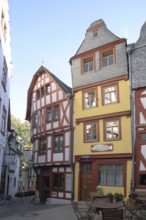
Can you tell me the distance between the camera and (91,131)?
18.9 metres

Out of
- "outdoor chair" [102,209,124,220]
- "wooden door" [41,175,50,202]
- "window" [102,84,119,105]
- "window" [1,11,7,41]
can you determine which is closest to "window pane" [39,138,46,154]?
"wooden door" [41,175,50,202]

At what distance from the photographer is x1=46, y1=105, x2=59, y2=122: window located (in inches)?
857

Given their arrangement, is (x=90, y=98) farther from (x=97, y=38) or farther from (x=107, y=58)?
(x=97, y=38)

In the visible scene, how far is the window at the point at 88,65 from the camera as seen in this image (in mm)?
20236

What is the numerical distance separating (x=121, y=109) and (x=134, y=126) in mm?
1528

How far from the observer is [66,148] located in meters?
20.1

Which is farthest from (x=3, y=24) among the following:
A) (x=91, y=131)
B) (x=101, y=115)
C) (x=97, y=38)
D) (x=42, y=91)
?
(x=91, y=131)

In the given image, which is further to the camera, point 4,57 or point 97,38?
point 97,38

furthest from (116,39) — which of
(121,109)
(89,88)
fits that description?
(121,109)

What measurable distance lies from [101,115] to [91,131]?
1396mm

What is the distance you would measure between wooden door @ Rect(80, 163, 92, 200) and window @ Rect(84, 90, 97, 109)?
167 inches

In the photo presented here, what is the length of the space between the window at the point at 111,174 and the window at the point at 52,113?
19.6 feet

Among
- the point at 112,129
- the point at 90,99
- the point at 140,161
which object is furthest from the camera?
the point at 90,99

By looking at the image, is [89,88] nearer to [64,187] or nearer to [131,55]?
[131,55]
